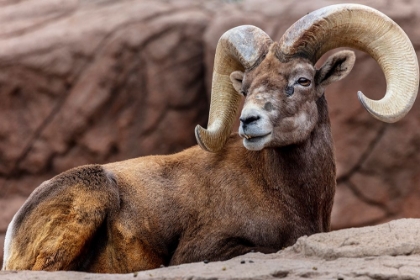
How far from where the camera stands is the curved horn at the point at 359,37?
7898 millimetres

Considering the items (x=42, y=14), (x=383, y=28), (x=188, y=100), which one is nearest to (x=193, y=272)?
(x=383, y=28)

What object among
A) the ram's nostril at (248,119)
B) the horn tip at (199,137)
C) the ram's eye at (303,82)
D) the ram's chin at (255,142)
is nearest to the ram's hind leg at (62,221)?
the horn tip at (199,137)

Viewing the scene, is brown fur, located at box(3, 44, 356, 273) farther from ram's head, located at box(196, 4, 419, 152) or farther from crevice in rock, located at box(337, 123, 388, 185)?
crevice in rock, located at box(337, 123, 388, 185)

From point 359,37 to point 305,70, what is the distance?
66cm

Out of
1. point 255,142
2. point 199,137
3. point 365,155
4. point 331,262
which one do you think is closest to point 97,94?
point 365,155

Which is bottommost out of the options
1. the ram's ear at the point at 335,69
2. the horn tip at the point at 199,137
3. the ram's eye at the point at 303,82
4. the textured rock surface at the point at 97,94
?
the textured rock surface at the point at 97,94

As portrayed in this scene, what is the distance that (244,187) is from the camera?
824 centimetres

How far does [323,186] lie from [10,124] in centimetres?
625

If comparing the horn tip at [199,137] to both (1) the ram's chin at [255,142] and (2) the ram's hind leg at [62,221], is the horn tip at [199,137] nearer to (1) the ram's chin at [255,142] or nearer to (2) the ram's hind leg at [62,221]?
(1) the ram's chin at [255,142]

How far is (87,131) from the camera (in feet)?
41.9

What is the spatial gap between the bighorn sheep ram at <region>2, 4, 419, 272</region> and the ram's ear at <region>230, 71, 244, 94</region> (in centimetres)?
1

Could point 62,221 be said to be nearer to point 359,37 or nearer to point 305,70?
point 305,70

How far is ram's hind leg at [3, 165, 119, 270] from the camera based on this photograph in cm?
782

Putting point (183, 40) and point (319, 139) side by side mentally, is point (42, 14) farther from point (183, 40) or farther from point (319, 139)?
point (319, 139)
